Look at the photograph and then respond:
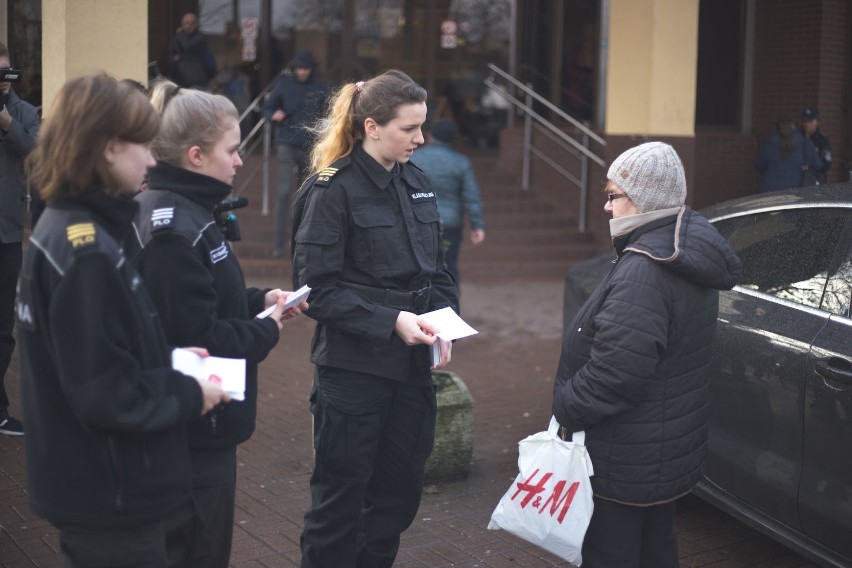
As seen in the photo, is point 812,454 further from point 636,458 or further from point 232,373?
point 232,373

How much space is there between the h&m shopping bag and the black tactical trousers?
462 mm

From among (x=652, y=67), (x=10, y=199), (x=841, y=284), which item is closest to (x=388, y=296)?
(x=841, y=284)

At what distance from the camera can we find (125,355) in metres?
2.41

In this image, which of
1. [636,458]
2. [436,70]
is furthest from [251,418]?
[436,70]

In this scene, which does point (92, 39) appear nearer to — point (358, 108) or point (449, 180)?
point (449, 180)

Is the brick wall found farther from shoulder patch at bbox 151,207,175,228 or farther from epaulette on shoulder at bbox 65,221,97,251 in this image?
epaulette on shoulder at bbox 65,221,97,251

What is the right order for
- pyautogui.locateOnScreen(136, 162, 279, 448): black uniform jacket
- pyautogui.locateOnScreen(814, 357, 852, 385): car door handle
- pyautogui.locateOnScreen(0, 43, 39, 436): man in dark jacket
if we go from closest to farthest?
pyautogui.locateOnScreen(136, 162, 279, 448): black uniform jacket, pyautogui.locateOnScreen(814, 357, 852, 385): car door handle, pyautogui.locateOnScreen(0, 43, 39, 436): man in dark jacket

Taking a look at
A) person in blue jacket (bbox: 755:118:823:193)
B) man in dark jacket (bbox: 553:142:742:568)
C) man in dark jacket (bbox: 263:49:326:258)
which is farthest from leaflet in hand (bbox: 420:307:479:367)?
person in blue jacket (bbox: 755:118:823:193)

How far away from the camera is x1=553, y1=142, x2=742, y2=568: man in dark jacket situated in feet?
10.5

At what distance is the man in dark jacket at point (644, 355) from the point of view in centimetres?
321

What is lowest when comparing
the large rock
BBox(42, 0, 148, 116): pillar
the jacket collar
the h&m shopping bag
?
the large rock

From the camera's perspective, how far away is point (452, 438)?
208 inches

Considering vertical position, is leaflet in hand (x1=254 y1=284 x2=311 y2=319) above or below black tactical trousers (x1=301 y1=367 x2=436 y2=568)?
above

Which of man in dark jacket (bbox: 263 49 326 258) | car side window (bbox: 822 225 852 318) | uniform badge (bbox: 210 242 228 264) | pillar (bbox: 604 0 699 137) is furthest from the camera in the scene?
pillar (bbox: 604 0 699 137)
